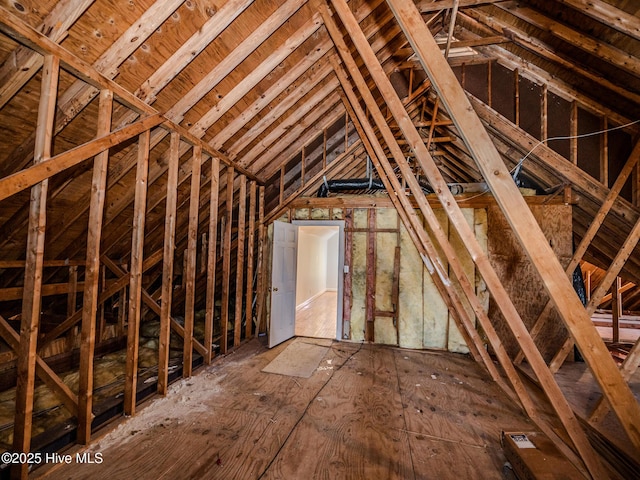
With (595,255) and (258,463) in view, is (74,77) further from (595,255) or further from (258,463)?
(595,255)

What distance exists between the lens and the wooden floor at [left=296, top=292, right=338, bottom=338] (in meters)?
5.04

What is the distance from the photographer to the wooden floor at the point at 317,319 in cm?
504

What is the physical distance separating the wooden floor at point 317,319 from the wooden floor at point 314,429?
1627 millimetres

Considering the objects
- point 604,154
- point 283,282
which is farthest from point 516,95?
point 283,282

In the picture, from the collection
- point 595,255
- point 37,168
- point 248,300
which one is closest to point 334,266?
point 248,300

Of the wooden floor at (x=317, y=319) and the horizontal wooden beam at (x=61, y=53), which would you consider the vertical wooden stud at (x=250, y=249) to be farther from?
the horizontal wooden beam at (x=61, y=53)

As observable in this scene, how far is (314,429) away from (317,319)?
3923mm

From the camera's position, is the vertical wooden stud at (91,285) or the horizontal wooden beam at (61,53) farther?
the vertical wooden stud at (91,285)

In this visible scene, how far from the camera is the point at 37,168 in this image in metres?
→ 1.62

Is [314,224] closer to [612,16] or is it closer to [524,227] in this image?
[524,227]

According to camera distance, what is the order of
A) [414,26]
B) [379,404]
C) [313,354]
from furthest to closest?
[313,354] → [379,404] → [414,26]

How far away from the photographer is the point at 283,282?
439 centimetres

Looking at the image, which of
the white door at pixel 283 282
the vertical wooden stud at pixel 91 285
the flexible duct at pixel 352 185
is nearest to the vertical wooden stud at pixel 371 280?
the flexible duct at pixel 352 185

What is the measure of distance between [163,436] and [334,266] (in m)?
9.44
